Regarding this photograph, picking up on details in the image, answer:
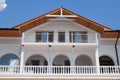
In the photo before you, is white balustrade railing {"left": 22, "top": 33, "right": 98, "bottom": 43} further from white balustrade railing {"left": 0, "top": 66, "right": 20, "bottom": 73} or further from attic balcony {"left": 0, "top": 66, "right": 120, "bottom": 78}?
white balustrade railing {"left": 0, "top": 66, "right": 20, "bottom": 73}

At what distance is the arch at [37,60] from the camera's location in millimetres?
33281

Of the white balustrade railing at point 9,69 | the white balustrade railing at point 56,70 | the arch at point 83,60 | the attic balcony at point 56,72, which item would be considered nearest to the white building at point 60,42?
the arch at point 83,60

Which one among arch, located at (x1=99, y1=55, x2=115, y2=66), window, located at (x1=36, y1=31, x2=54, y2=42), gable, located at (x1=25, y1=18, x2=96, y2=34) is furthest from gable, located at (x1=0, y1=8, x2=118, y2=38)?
arch, located at (x1=99, y1=55, x2=115, y2=66)

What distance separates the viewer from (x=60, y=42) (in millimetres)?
32031

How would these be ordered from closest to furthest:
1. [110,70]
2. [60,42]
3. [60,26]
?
1. [110,70]
2. [60,42]
3. [60,26]

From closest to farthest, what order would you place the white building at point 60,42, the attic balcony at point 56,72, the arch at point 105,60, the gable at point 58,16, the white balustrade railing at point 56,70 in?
the attic balcony at point 56,72
the white balustrade railing at point 56,70
the white building at point 60,42
the gable at point 58,16
the arch at point 105,60

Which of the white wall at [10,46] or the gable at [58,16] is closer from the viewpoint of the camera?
the gable at [58,16]

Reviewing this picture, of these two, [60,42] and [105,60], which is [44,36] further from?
[105,60]

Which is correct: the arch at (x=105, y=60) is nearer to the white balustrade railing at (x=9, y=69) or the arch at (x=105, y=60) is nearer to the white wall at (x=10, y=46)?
the white wall at (x=10, y=46)

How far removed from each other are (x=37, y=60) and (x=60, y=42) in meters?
3.48

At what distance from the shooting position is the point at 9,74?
26.7 m

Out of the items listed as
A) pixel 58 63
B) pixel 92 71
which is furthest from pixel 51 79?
pixel 58 63

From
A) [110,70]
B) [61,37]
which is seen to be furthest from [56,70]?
[61,37]

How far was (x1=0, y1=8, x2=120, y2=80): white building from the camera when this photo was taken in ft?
103
